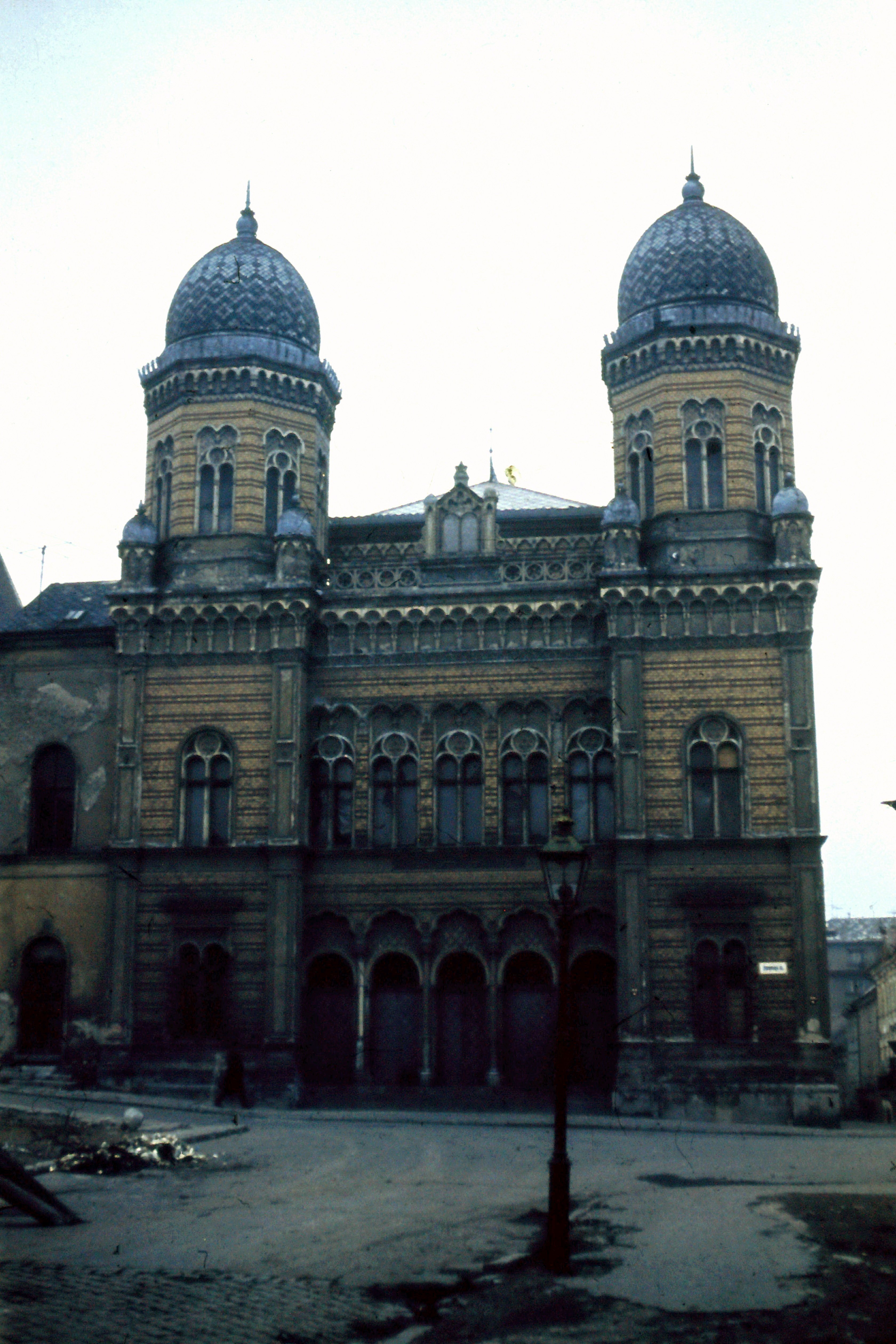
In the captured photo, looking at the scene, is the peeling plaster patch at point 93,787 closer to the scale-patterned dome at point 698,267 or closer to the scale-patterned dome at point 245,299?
the scale-patterned dome at point 245,299

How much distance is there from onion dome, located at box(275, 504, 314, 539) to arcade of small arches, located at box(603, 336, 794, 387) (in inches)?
349

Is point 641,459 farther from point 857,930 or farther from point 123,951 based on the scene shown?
point 857,930

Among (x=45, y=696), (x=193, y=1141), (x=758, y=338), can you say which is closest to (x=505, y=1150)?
(x=193, y=1141)

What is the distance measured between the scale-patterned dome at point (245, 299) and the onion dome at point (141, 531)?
16.5 feet

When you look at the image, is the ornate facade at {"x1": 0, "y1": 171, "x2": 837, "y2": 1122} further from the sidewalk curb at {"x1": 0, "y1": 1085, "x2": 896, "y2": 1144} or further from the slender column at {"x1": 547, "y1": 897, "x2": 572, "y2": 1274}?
the slender column at {"x1": 547, "y1": 897, "x2": 572, "y2": 1274}

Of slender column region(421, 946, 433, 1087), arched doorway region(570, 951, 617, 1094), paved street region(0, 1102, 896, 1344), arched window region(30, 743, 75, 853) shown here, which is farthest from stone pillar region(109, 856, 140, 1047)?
arched doorway region(570, 951, 617, 1094)

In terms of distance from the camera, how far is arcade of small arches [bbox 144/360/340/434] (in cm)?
3488

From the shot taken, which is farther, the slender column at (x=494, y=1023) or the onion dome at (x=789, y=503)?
the onion dome at (x=789, y=503)

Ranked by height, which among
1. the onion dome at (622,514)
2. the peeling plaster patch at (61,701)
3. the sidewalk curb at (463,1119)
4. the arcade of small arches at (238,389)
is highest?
the arcade of small arches at (238,389)

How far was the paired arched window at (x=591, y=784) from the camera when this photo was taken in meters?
31.8

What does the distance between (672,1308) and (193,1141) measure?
12.8 m

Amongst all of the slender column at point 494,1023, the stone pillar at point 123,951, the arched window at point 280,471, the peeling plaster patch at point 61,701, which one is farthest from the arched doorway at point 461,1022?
the arched window at point 280,471

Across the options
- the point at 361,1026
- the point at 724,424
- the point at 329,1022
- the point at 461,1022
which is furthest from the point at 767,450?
the point at 329,1022

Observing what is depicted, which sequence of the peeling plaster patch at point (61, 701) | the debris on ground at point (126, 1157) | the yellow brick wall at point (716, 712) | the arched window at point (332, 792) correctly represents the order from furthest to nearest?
the peeling plaster patch at point (61, 701), the arched window at point (332, 792), the yellow brick wall at point (716, 712), the debris on ground at point (126, 1157)
